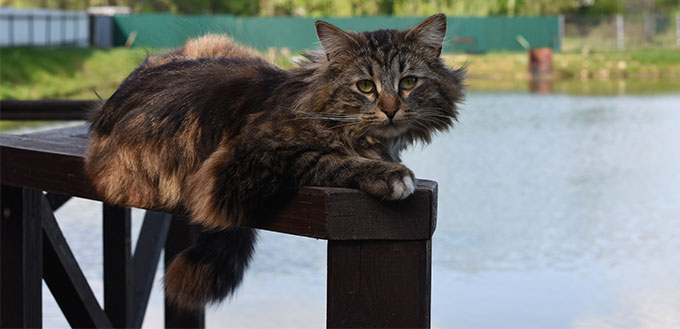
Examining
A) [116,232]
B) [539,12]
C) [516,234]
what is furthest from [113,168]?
[539,12]

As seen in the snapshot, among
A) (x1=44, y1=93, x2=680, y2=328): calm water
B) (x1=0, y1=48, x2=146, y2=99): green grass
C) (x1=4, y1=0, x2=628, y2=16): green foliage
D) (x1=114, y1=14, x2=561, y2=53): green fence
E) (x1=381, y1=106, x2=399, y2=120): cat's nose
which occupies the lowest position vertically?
(x1=44, y1=93, x2=680, y2=328): calm water

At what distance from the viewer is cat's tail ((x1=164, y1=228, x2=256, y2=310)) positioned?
6.37 ft

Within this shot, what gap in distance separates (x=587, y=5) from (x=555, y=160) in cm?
3008

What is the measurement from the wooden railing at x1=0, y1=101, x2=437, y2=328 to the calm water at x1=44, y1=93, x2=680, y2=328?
0.61 meters

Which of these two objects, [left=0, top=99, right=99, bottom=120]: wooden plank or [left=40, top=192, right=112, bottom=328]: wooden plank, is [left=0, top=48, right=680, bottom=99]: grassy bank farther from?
[left=40, top=192, right=112, bottom=328]: wooden plank

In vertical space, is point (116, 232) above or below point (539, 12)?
below

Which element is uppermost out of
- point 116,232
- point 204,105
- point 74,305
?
point 204,105

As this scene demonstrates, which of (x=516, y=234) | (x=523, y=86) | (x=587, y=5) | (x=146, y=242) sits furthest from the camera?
(x=587, y=5)

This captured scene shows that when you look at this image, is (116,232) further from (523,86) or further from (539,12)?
(539,12)

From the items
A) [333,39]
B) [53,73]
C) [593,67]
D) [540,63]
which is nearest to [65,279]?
[333,39]

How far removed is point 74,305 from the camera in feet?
8.61

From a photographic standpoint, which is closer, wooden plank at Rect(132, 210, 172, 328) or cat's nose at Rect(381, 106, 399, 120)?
cat's nose at Rect(381, 106, 399, 120)

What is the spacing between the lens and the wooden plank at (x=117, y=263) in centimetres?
306

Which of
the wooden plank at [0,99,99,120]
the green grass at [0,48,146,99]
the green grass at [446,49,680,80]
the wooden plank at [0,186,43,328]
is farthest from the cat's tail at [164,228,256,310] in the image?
the green grass at [446,49,680,80]
